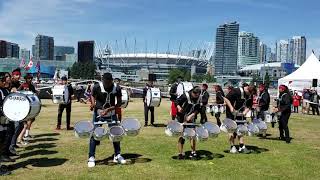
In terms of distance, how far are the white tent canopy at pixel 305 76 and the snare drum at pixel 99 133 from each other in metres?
33.7

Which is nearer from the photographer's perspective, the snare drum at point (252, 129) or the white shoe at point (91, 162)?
the white shoe at point (91, 162)

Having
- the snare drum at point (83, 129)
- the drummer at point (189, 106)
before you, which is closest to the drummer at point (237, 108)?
the drummer at point (189, 106)

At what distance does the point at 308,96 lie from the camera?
35.1m

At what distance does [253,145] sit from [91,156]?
20.5ft

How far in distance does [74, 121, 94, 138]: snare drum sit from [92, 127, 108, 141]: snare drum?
9cm

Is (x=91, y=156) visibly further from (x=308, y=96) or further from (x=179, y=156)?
(x=308, y=96)

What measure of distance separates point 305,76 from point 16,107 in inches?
1438

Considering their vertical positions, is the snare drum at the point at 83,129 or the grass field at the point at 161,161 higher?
the snare drum at the point at 83,129

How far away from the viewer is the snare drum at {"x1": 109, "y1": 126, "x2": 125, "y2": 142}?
10484mm

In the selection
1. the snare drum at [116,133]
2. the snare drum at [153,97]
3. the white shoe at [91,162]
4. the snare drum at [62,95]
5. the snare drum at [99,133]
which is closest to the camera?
the snare drum at [99,133]

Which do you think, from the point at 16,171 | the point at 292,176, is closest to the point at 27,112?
the point at 16,171

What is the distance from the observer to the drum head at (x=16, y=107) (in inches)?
382

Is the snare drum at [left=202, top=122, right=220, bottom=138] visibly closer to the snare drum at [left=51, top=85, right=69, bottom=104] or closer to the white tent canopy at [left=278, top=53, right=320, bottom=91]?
the snare drum at [left=51, top=85, right=69, bottom=104]

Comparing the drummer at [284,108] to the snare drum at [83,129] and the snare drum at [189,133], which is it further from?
the snare drum at [83,129]
